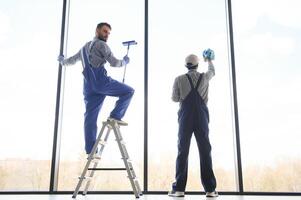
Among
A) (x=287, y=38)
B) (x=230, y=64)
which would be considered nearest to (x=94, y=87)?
(x=230, y=64)

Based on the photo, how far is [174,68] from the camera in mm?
3373

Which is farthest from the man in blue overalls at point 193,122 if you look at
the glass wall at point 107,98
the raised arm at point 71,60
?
the raised arm at point 71,60

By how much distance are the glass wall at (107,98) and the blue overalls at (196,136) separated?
2.12ft

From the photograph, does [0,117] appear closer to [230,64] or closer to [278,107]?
[230,64]

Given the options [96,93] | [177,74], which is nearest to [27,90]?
[96,93]

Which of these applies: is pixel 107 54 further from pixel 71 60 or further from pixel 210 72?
pixel 210 72

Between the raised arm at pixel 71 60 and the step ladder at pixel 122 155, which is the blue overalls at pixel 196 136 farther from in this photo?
the raised arm at pixel 71 60

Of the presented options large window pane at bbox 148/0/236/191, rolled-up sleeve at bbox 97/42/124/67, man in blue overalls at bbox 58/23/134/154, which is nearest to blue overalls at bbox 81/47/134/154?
man in blue overalls at bbox 58/23/134/154

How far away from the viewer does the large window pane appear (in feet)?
10.1

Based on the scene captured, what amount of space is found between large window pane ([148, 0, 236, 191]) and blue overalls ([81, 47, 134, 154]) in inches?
27.4

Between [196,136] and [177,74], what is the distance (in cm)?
96

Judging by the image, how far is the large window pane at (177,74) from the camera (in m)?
3.07

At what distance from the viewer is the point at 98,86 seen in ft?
8.63

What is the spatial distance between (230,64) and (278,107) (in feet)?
2.27
